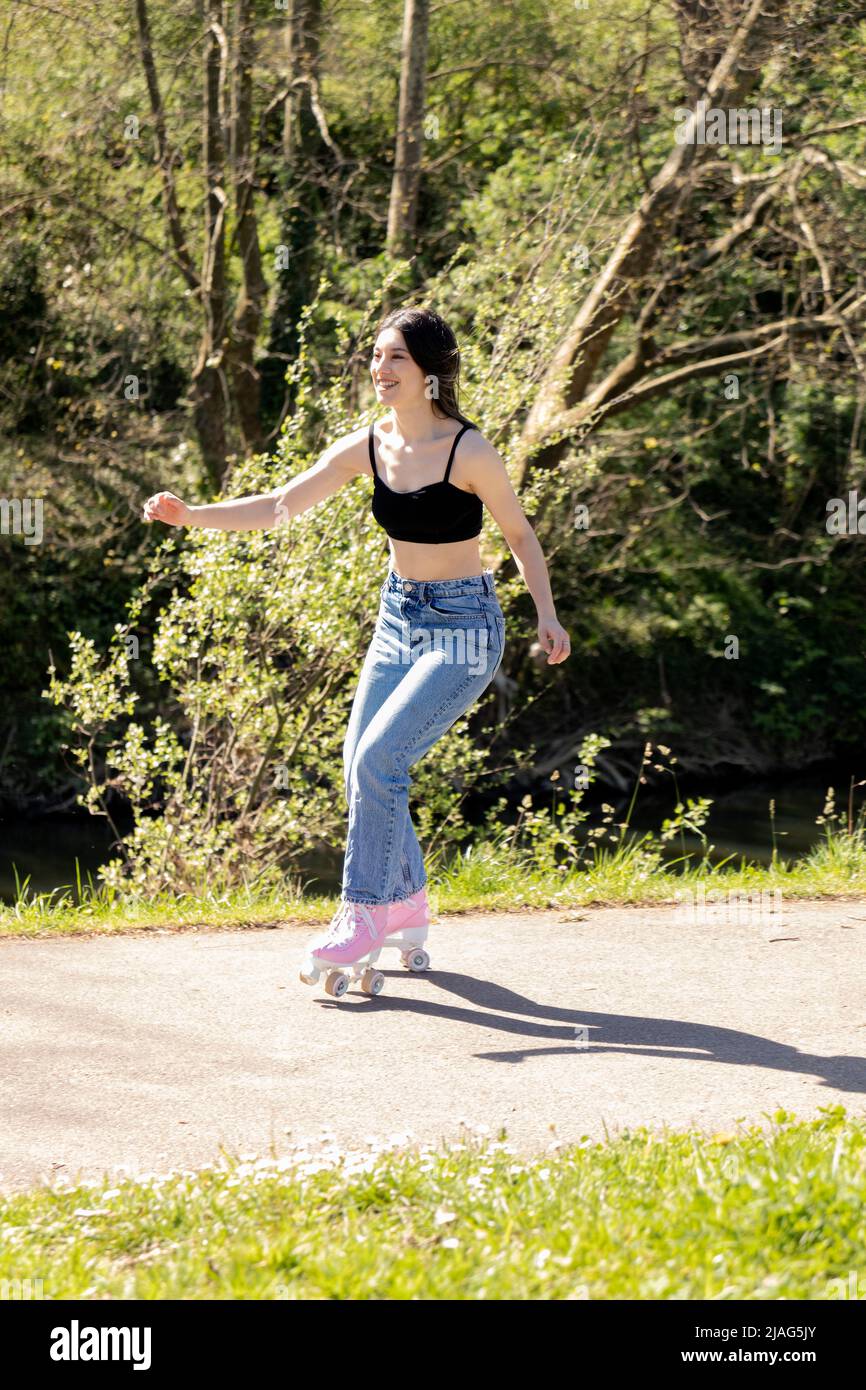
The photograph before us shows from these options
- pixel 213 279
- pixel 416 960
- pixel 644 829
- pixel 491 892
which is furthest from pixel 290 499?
pixel 644 829

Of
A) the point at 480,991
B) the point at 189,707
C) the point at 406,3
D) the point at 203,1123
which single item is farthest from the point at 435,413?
the point at 406,3

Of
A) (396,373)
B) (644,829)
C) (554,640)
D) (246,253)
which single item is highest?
(246,253)

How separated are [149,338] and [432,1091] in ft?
42.2

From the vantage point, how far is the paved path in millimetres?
3914

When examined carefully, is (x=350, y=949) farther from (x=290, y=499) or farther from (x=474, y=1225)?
(x=474, y=1225)

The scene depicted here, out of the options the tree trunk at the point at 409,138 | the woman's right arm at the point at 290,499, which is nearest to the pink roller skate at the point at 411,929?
the woman's right arm at the point at 290,499

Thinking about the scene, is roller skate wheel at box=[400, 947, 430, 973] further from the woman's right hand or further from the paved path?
the woman's right hand

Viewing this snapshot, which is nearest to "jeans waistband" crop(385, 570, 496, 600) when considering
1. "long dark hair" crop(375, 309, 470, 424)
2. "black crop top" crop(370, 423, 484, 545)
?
"black crop top" crop(370, 423, 484, 545)

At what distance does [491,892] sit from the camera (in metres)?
6.71

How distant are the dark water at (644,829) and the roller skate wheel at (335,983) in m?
7.45

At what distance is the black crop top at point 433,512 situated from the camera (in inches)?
194

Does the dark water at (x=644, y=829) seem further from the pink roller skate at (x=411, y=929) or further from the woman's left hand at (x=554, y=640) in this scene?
the woman's left hand at (x=554, y=640)

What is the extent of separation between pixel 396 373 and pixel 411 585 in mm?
676

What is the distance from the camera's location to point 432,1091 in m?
4.14
